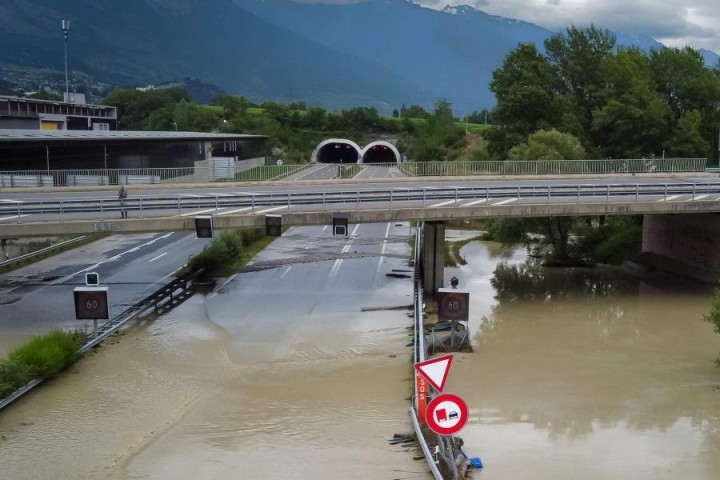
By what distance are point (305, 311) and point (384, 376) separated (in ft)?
28.1

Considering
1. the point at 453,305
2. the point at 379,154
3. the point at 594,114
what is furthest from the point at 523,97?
the point at 453,305

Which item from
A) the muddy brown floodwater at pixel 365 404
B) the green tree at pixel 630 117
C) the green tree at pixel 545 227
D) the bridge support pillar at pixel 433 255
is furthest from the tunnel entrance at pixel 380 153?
the muddy brown floodwater at pixel 365 404

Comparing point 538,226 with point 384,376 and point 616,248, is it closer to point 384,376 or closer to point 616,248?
point 616,248

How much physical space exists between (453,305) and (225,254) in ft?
62.7

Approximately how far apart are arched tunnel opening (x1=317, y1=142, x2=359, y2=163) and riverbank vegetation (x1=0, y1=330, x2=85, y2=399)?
248 ft

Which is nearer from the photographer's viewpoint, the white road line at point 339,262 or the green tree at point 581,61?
the white road line at point 339,262

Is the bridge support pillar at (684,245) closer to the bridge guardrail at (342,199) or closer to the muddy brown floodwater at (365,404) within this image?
the bridge guardrail at (342,199)

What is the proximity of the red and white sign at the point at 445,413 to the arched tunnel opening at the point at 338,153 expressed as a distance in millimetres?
85191

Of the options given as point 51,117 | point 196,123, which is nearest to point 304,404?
point 51,117

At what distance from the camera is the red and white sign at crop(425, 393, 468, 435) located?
12883 millimetres

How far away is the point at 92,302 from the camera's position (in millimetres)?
25250

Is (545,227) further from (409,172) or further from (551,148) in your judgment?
(409,172)

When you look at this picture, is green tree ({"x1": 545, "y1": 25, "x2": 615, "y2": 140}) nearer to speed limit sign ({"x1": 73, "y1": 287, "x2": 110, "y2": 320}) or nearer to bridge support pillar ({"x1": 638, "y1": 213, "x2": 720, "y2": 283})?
bridge support pillar ({"x1": 638, "y1": 213, "x2": 720, "y2": 283})

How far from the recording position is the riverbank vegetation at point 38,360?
2030cm
